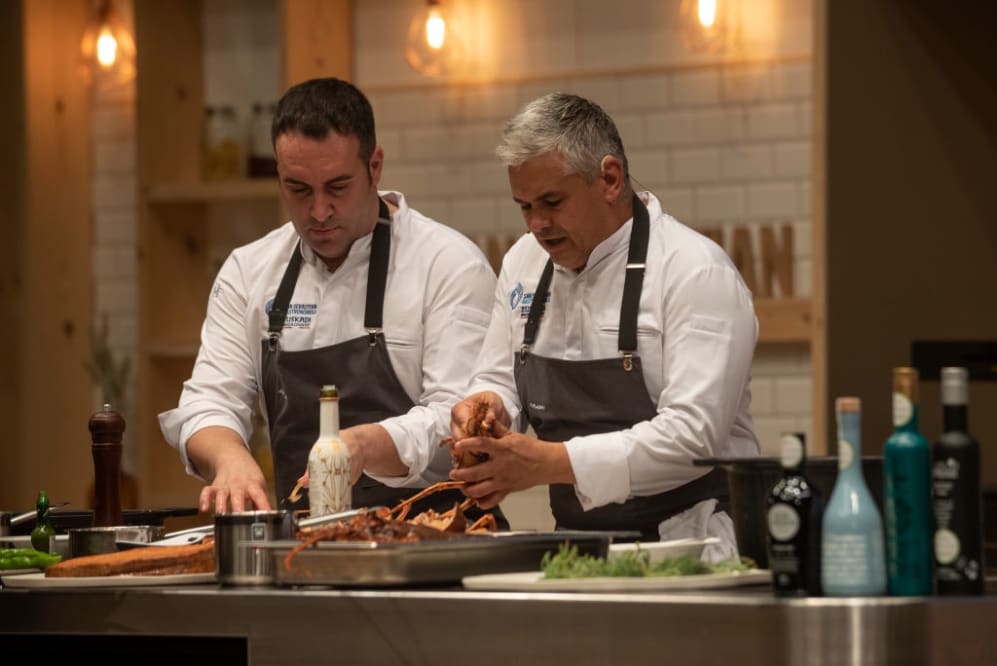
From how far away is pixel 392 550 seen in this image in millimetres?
1972

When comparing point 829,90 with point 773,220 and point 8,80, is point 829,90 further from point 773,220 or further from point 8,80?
point 8,80

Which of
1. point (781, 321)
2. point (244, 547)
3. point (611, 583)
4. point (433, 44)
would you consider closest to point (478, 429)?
point (244, 547)

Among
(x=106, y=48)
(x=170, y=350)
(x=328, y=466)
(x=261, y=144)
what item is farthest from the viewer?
(x=106, y=48)

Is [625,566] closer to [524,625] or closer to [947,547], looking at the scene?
[524,625]

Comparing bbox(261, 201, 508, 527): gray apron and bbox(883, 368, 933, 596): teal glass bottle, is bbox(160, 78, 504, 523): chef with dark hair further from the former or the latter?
bbox(883, 368, 933, 596): teal glass bottle

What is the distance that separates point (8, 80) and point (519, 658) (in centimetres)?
468

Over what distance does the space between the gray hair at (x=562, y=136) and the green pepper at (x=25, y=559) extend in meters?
1.08

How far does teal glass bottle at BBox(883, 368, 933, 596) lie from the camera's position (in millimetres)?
1789

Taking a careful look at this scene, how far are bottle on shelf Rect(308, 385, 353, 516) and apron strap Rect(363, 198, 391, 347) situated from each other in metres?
0.82

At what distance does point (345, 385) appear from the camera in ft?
10.4

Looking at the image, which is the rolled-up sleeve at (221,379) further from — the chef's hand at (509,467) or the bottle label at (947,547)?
the bottle label at (947,547)

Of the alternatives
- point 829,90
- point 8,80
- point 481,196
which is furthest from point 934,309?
point 8,80

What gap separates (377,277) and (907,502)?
5.30 feet

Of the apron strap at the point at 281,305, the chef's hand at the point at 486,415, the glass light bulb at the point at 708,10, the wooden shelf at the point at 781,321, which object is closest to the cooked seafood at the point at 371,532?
the chef's hand at the point at 486,415
